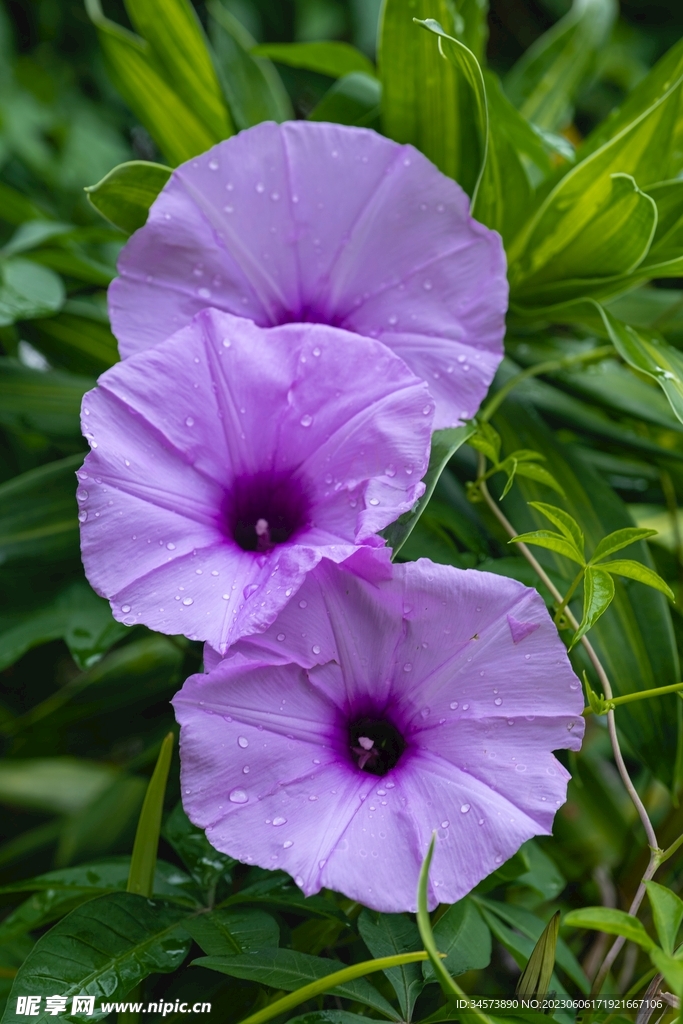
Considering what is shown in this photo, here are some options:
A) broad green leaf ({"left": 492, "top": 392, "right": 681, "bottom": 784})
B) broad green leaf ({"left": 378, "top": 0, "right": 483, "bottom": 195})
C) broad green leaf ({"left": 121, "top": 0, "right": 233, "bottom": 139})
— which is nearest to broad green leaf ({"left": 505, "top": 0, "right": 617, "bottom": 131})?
broad green leaf ({"left": 378, "top": 0, "right": 483, "bottom": 195})

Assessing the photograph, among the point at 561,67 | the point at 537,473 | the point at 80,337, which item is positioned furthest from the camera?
the point at 561,67

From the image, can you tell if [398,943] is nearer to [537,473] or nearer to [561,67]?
[537,473]

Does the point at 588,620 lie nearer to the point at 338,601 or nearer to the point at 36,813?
the point at 338,601

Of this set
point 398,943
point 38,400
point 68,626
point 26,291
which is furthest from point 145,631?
point 398,943

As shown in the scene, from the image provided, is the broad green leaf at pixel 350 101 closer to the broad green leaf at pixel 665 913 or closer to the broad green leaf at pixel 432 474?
the broad green leaf at pixel 432 474

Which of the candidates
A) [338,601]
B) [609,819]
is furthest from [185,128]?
[609,819]

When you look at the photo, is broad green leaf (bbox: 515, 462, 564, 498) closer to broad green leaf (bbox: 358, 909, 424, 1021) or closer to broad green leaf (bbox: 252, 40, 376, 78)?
broad green leaf (bbox: 358, 909, 424, 1021)

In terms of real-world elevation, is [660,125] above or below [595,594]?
above
